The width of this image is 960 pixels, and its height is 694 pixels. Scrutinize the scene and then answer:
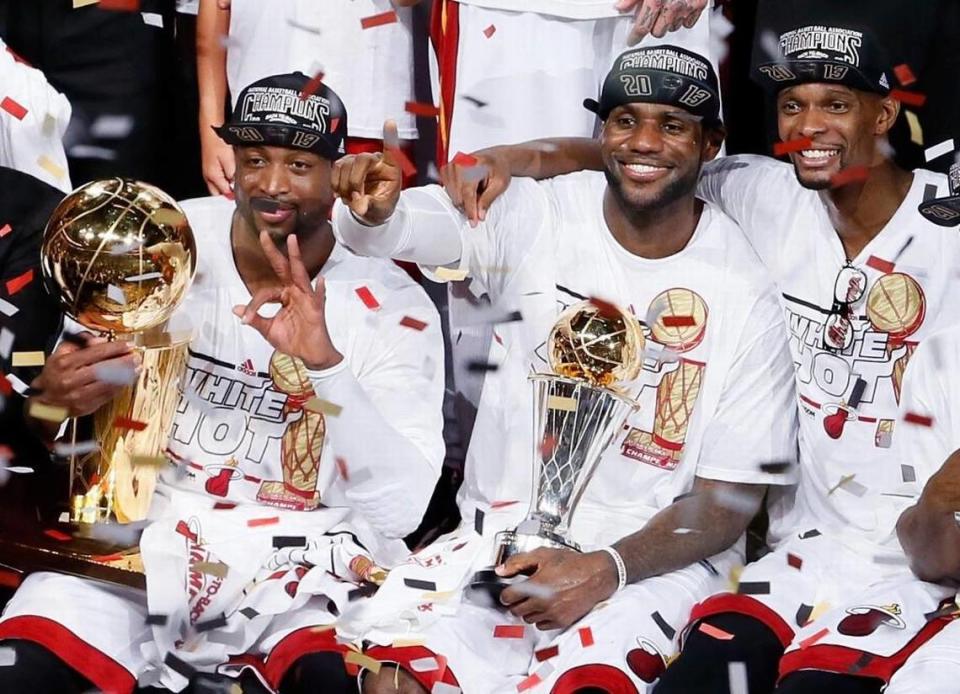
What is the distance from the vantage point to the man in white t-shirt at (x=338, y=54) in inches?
175

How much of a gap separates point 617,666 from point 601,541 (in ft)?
1.37

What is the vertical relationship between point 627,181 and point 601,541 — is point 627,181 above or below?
above

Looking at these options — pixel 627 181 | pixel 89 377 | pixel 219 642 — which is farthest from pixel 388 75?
pixel 219 642

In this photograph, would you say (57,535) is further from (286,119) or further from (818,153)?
(818,153)

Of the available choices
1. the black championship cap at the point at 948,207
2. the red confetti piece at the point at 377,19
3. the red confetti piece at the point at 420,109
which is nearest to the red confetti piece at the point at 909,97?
the black championship cap at the point at 948,207

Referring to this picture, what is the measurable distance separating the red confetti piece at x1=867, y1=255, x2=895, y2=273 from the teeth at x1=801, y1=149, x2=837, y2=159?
0.78ft

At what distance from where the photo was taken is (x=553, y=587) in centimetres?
364

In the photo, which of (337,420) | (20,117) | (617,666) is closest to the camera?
(617,666)

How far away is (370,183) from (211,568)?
84 centimetres

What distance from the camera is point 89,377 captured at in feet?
12.3

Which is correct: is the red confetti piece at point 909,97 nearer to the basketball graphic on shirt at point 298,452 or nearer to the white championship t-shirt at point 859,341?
the white championship t-shirt at point 859,341

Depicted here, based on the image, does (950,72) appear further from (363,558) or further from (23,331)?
(23,331)

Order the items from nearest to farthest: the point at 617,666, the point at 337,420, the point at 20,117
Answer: the point at 617,666 → the point at 337,420 → the point at 20,117

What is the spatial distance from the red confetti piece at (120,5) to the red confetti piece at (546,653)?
1.95 m
